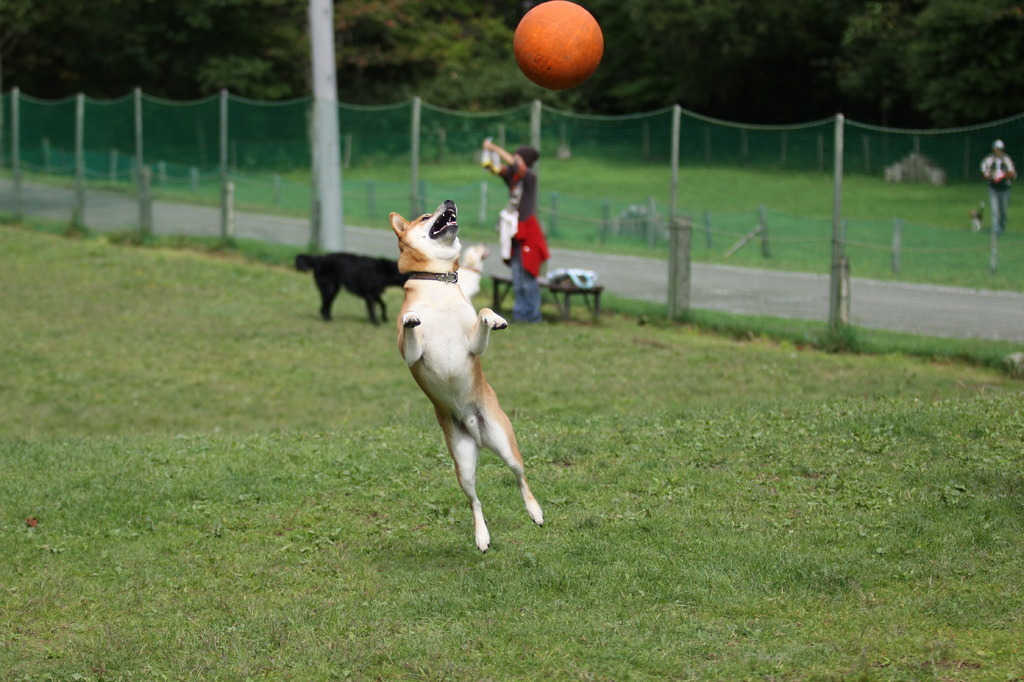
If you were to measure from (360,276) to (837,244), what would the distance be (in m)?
5.82

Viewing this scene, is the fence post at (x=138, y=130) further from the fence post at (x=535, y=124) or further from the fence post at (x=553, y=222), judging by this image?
the fence post at (x=535, y=124)

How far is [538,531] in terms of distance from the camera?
6457 mm

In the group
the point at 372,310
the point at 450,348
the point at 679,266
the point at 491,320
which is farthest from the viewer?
the point at 372,310

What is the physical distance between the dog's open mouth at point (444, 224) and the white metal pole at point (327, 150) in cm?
1312

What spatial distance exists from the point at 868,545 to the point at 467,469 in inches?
82.8

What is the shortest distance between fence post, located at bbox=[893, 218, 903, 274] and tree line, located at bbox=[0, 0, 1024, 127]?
64.6ft

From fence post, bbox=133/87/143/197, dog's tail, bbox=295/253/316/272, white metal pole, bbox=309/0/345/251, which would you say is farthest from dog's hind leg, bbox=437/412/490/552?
fence post, bbox=133/87/143/197

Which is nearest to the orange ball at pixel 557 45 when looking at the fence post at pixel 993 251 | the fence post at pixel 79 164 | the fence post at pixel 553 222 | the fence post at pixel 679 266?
the fence post at pixel 993 251

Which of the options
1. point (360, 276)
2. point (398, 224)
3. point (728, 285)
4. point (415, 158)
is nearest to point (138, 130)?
point (415, 158)

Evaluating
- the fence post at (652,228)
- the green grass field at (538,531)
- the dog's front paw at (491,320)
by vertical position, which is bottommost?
the green grass field at (538,531)

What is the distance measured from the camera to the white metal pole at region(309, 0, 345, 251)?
1859cm

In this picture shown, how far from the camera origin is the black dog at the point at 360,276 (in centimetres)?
1470

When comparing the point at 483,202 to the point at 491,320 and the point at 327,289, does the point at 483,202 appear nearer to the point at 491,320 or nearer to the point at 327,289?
the point at 327,289

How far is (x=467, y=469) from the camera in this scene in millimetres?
5957
